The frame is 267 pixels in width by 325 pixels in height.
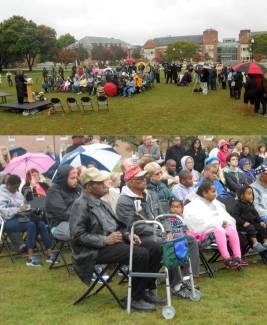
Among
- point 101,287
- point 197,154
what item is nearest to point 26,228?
point 101,287

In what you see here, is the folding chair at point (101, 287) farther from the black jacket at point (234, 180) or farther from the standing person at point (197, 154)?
the standing person at point (197, 154)

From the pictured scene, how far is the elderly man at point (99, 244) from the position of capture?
4852mm

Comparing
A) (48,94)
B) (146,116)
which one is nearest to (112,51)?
(48,94)

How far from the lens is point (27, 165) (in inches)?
344

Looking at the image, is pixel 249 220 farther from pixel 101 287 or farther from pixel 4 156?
pixel 4 156

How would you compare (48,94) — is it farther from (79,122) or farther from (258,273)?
(258,273)

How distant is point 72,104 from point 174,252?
1556cm

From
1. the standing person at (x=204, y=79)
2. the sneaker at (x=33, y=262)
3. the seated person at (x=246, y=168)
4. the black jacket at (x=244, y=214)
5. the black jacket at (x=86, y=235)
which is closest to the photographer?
the black jacket at (x=86, y=235)

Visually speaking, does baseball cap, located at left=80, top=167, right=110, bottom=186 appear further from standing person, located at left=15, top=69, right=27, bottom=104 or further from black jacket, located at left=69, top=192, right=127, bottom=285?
standing person, located at left=15, top=69, right=27, bottom=104

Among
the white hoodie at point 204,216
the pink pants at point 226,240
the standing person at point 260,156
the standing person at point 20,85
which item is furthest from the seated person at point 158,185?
the standing person at point 20,85

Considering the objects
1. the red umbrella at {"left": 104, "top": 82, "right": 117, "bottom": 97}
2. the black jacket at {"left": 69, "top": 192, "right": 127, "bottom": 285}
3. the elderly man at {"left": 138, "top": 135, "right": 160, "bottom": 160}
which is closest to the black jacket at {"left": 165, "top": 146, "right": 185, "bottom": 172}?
the elderly man at {"left": 138, "top": 135, "right": 160, "bottom": 160}

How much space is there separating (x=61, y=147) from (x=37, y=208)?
3817mm

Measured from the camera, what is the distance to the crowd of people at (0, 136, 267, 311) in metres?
4.91

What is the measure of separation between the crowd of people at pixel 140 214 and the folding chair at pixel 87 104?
34.5ft
